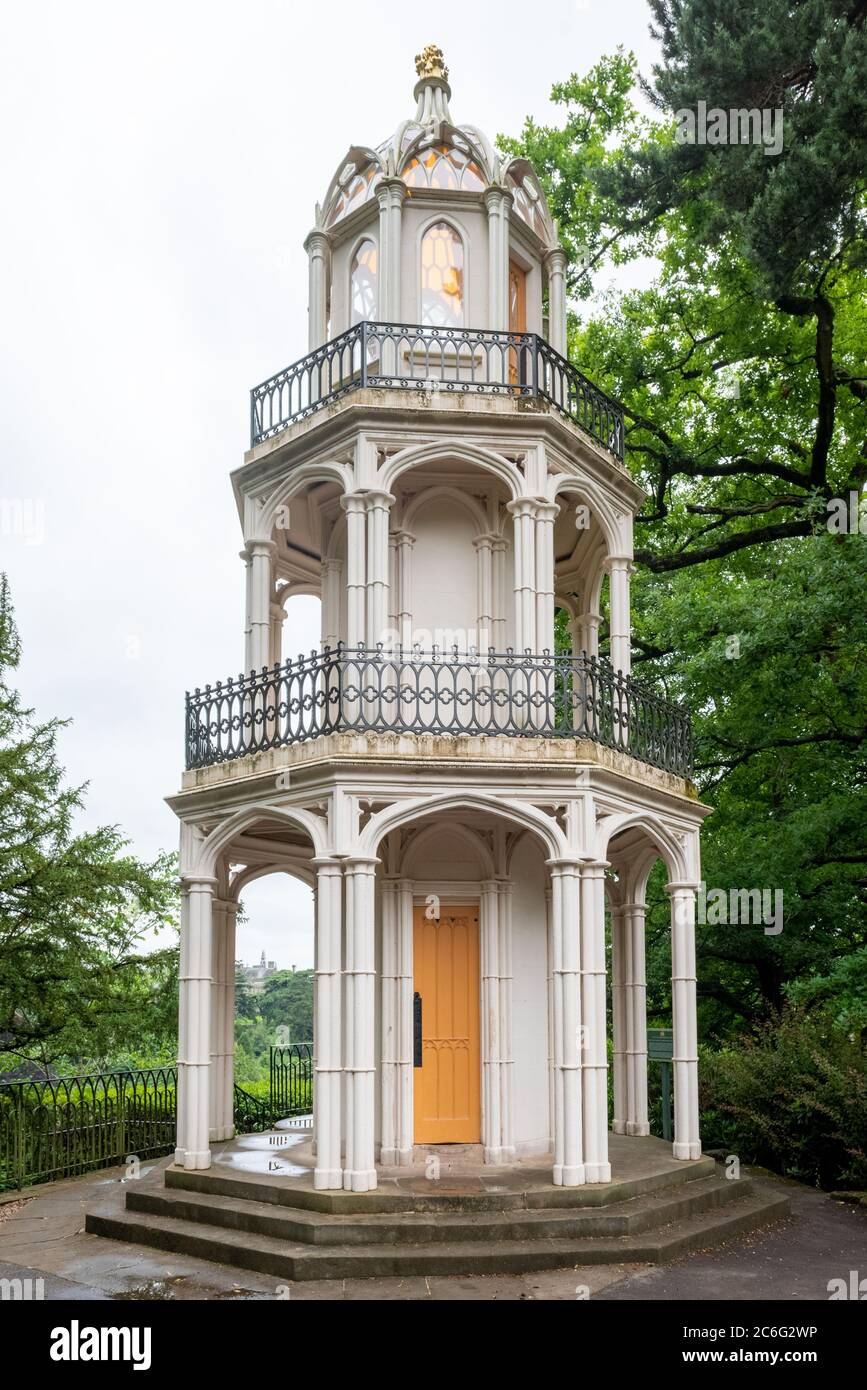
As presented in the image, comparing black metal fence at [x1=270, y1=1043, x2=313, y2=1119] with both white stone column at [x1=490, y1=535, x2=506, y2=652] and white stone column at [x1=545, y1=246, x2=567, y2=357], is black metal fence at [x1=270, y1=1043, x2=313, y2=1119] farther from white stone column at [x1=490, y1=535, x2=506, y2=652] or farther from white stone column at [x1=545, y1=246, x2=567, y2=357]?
white stone column at [x1=545, y1=246, x2=567, y2=357]

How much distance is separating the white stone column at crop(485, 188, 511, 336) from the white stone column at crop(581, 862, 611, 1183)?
6996mm

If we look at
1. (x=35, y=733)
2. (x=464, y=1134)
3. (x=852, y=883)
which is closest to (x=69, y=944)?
(x=35, y=733)

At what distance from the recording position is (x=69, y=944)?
734 inches

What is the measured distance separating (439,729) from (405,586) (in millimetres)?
2800

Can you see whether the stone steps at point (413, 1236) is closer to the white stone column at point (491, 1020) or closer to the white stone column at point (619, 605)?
the white stone column at point (491, 1020)

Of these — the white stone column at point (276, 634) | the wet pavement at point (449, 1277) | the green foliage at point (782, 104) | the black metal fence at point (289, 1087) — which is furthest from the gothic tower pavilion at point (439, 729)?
the black metal fence at point (289, 1087)

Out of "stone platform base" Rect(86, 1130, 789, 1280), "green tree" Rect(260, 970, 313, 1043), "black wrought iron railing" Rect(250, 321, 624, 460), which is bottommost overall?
"green tree" Rect(260, 970, 313, 1043)

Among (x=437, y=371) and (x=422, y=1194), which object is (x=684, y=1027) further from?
(x=437, y=371)

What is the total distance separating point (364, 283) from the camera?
651 inches

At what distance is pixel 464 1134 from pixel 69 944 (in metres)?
7.56

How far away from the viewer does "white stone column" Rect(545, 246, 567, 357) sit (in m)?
17.2

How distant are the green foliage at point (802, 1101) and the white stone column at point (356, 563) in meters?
8.39

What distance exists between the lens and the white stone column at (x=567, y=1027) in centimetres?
1255

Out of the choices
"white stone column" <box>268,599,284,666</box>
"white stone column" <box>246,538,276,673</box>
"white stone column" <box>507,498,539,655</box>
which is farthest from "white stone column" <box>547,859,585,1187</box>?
"white stone column" <box>268,599,284,666</box>
